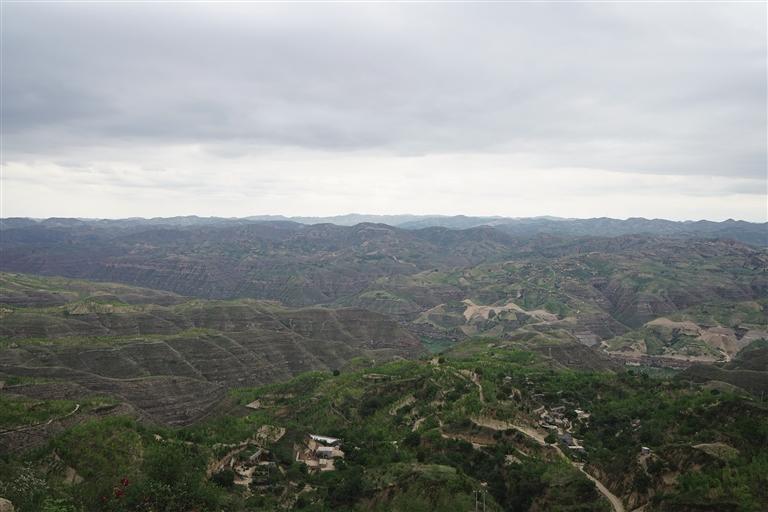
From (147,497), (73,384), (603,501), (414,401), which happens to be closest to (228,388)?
(73,384)

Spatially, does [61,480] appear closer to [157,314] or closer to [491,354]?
[491,354]

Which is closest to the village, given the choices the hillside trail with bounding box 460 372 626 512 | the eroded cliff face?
the hillside trail with bounding box 460 372 626 512

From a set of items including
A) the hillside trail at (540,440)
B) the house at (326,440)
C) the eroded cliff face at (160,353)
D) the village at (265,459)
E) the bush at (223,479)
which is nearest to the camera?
the hillside trail at (540,440)

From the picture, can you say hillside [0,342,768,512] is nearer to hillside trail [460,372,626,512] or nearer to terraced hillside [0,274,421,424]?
hillside trail [460,372,626,512]

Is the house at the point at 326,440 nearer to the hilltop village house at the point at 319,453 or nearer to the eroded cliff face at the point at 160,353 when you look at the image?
the hilltop village house at the point at 319,453

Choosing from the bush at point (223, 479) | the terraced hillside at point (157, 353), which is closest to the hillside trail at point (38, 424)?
the terraced hillside at point (157, 353)

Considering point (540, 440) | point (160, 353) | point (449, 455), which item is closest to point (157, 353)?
point (160, 353)

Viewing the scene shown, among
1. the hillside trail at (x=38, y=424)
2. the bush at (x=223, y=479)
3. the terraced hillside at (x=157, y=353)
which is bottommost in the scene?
the terraced hillside at (x=157, y=353)

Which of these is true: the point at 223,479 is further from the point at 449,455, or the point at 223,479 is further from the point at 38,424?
the point at 38,424
